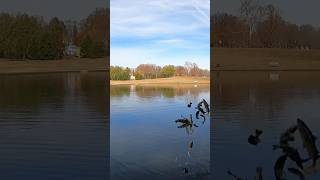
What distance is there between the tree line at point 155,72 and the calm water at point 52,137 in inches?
73.5

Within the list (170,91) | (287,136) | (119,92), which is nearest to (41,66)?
(119,92)

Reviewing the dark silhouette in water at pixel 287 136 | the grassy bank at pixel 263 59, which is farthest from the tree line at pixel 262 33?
the dark silhouette in water at pixel 287 136

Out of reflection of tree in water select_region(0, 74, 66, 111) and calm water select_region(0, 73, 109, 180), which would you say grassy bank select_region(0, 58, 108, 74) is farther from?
calm water select_region(0, 73, 109, 180)

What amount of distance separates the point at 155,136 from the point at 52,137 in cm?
316

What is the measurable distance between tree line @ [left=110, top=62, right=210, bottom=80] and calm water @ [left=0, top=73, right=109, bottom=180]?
6.13 ft

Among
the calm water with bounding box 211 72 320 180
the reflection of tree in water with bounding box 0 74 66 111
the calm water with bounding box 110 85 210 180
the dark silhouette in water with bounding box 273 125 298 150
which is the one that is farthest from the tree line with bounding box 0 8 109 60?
the dark silhouette in water with bounding box 273 125 298 150

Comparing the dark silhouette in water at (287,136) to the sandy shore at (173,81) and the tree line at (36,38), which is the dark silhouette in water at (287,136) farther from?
the tree line at (36,38)

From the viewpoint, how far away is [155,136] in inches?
442

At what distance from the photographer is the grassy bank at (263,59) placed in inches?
1155

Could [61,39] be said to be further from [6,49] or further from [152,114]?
[152,114]

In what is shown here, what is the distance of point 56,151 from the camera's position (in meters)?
10.4

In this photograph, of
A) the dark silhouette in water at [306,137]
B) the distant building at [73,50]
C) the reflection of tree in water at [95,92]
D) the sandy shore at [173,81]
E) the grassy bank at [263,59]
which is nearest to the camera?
the dark silhouette in water at [306,137]

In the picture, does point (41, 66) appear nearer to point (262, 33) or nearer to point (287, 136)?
point (262, 33)

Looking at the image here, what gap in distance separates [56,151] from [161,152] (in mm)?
2376
